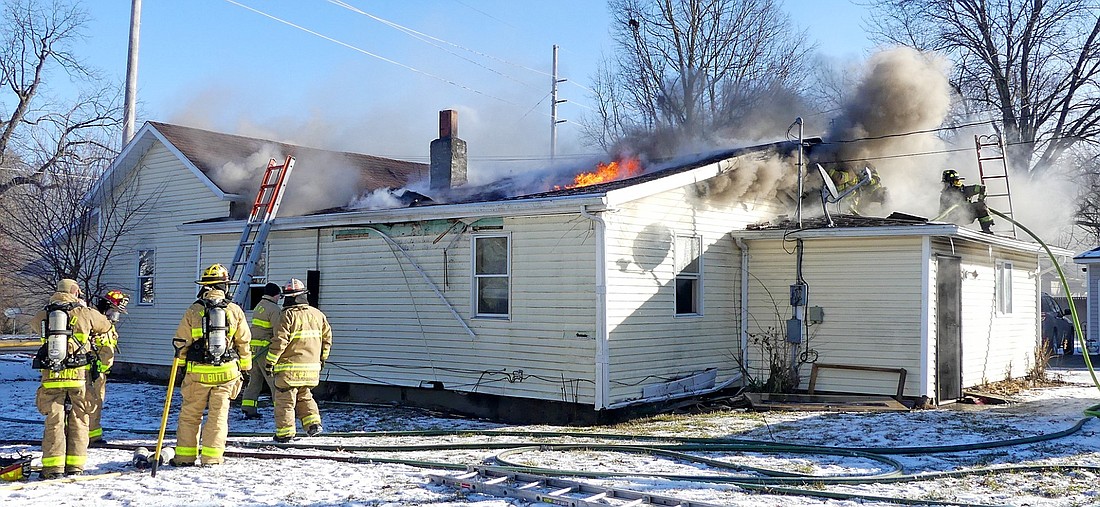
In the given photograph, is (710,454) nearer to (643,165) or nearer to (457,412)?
(457,412)

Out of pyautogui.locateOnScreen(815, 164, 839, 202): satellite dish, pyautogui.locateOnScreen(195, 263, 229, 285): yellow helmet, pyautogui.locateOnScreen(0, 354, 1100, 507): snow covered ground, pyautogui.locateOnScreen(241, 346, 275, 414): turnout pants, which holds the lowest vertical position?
pyautogui.locateOnScreen(0, 354, 1100, 507): snow covered ground

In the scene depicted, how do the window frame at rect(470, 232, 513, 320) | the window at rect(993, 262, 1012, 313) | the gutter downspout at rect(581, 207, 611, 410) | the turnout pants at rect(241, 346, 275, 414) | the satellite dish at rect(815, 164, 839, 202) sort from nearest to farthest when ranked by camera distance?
the gutter downspout at rect(581, 207, 611, 410) → the turnout pants at rect(241, 346, 275, 414) → the window frame at rect(470, 232, 513, 320) → the satellite dish at rect(815, 164, 839, 202) → the window at rect(993, 262, 1012, 313)

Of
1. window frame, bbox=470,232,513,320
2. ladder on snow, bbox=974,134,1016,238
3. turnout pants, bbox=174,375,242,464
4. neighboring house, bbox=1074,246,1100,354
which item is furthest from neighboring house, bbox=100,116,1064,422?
neighboring house, bbox=1074,246,1100,354

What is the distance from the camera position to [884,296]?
13.0 meters

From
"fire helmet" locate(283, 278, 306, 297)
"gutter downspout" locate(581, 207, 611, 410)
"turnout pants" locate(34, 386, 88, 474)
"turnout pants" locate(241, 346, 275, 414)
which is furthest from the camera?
"turnout pants" locate(241, 346, 275, 414)

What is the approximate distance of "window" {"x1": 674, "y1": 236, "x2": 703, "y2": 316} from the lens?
508 inches

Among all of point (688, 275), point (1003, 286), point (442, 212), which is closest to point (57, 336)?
point (442, 212)

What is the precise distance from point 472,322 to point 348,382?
2709 millimetres

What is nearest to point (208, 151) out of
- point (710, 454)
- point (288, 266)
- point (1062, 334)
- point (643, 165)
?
point (288, 266)

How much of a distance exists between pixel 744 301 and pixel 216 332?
332 inches

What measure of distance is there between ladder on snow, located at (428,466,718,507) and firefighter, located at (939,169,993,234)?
1048 centimetres

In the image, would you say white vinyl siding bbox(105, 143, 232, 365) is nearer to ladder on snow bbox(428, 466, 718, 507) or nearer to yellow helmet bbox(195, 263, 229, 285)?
yellow helmet bbox(195, 263, 229, 285)

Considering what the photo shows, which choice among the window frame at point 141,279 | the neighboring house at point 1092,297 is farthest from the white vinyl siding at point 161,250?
the neighboring house at point 1092,297

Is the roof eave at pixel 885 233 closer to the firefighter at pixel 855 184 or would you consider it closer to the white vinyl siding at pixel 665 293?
the white vinyl siding at pixel 665 293
